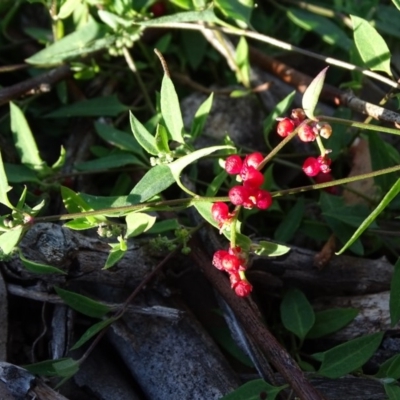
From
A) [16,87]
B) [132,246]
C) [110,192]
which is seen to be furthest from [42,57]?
[132,246]

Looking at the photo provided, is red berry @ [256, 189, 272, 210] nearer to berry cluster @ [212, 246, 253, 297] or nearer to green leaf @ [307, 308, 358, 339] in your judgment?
berry cluster @ [212, 246, 253, 297]

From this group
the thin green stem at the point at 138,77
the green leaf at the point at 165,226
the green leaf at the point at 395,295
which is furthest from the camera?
the thin green stem at the point at 138,77

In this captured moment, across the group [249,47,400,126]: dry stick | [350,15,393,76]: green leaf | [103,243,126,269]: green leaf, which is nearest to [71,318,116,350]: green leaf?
[103,243,126,269]: green leaf

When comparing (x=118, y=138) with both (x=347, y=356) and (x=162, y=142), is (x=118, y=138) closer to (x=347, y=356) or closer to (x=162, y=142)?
(x=162, y=142)

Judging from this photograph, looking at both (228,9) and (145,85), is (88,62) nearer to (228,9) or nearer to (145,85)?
(145,85)

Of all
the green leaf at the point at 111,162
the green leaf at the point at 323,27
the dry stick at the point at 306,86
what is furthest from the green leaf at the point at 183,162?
the green leaf at the point at 323,27

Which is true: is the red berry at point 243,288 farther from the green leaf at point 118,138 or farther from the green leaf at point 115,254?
the green leaf at point 118,138

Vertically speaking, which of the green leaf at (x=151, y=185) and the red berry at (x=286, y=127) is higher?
the red berry at (x=286, y=127)
